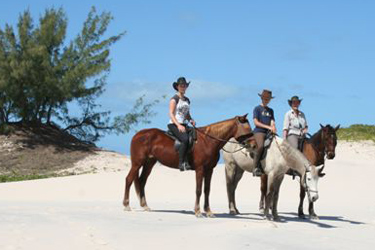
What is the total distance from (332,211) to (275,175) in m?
4.63

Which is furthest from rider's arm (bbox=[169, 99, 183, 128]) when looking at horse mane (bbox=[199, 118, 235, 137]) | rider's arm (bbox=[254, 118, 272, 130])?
rider's arm (bbox=[254, 118, 272, 130])

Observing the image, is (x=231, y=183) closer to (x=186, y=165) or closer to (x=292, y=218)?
(x=292, y=218)

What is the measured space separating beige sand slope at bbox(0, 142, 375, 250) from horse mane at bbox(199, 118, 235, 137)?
1798mm

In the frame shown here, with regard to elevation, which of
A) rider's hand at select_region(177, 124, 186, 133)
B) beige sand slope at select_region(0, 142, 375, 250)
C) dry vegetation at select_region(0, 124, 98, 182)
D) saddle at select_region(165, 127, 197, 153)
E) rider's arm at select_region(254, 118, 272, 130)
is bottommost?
beige sand slope at select_region(0, 142, 375, 250)

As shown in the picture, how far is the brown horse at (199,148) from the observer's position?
13.5m

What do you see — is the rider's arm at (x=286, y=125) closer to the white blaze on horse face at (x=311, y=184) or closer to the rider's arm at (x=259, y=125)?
the rider's arm at (x=259, y=125)

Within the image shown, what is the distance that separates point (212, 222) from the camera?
12.7 meters

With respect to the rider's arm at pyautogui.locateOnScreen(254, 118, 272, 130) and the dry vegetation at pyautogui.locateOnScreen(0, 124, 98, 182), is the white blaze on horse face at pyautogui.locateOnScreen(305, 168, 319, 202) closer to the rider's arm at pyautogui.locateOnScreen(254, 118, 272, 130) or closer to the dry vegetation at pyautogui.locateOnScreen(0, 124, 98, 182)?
the rider's arm at pyautogui.locateOnScreen(254, 118, 272, 130)

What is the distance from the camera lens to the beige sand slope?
10.3 m

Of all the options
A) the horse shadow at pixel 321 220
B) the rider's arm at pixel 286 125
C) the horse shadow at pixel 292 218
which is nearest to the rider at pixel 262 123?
the rider's arm at pixel 286 125

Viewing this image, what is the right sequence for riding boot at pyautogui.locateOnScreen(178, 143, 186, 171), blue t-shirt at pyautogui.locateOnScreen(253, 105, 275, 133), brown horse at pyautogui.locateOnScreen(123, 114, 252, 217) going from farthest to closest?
blue t-shirt at pyautogui.locateOnScreen(253, 105, 275, 133) → riding boot at pyautogui.locateOnScreen(178, 143, 186, 171) → brown horse at pyautogui.locateOnScreen(123, 114, 252, 217)

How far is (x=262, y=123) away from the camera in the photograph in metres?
13.7

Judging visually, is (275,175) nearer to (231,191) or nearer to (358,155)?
(231,191)

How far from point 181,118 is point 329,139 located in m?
3.24
